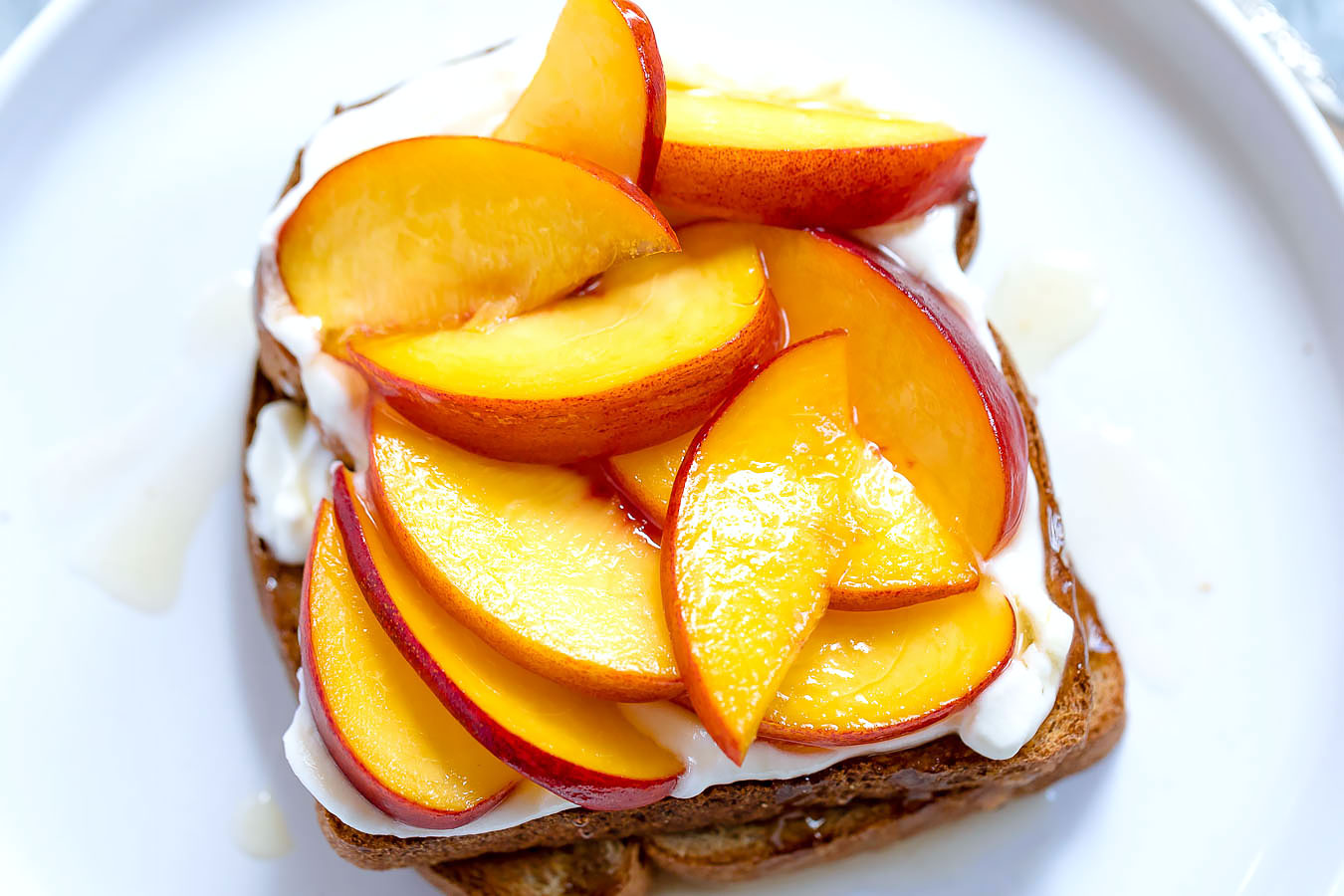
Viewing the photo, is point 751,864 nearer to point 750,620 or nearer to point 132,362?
point 750,620

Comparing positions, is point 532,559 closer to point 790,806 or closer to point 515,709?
point 515,709

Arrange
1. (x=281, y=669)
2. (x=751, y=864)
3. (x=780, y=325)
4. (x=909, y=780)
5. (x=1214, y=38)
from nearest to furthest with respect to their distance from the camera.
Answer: (x=780, y=325), (x=909, y=780), (x=751, y=864), (x=281, y=669), (x=1214, y=38)

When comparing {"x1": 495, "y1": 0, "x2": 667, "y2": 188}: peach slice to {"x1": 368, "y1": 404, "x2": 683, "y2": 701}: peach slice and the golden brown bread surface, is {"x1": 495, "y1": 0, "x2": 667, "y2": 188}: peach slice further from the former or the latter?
the golden brown bread surface

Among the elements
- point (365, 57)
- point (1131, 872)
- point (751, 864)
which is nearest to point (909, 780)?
point (751, 864)

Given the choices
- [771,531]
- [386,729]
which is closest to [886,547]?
[771,531]

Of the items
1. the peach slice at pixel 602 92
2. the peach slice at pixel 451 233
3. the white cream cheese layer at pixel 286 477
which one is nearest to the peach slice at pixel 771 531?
the peach slice at pixel 451 233

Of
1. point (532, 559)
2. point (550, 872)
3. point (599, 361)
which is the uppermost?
point (599, 361)
